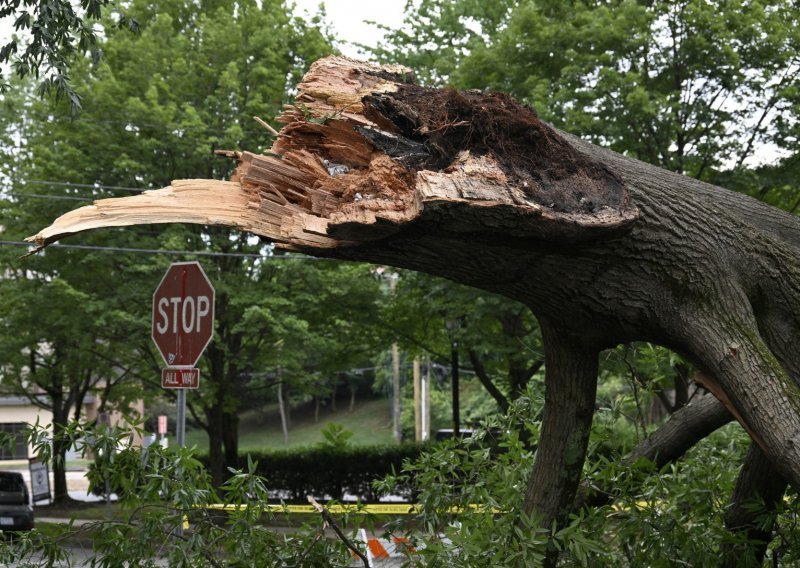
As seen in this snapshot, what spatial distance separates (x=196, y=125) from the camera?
661 inches

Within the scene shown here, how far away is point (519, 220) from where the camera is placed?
3160mm

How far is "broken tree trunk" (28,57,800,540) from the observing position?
321 cm

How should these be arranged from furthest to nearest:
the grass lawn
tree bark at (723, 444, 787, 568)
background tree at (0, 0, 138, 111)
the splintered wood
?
1. the grass lawn
2. background tree at (0, 0, 138, 111)
3. tree bark at (723, 444, 787, 568)
4. the splintered wood

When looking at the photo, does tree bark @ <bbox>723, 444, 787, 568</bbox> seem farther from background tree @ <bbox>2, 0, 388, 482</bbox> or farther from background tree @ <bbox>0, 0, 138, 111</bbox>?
background tree @ <bbox>2, 0, 388, 482</bbox>

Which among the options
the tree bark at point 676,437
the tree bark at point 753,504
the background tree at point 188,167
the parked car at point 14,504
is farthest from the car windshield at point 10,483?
the tree bark at point 753,504

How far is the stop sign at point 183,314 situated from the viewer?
7586mm

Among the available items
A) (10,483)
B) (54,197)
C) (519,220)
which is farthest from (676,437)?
(10,483)

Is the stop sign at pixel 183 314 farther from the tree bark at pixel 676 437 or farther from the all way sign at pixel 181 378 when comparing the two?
the tree bark at pixel 676 437

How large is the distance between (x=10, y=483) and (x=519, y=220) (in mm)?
16165

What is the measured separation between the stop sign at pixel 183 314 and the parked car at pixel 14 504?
10571mm

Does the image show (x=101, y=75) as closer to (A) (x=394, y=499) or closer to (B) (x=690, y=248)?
(A) (x=394, y=499)

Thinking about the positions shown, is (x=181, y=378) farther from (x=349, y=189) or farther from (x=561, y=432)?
(x=349, y=189)

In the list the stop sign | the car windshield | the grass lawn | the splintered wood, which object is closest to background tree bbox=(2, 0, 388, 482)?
the car windshield

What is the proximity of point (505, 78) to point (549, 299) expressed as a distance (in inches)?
521
